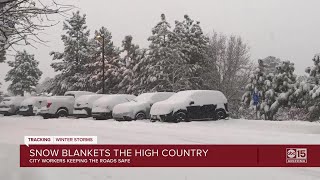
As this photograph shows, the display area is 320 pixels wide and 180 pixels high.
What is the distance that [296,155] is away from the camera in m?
7.65

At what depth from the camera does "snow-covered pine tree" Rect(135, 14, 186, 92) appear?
4512cm

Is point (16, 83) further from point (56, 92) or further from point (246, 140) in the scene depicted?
point (246, 140)

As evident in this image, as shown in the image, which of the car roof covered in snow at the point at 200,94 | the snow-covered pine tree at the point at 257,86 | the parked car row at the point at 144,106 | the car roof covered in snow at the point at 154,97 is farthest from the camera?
the snow-covered pine tree at the point at 257,86

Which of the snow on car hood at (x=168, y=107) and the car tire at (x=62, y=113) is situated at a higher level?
the snow on car hood at (x=168, y=107)

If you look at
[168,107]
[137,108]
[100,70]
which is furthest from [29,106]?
[100,70]

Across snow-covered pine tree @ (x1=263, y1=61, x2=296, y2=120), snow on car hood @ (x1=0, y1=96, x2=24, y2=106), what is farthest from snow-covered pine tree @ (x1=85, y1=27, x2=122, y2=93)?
snow-covered pine tree @ (x1=263, y1=61, x2=296, y2=120)

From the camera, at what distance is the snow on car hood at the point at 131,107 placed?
2074 centimetres

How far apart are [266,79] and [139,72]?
18909mm

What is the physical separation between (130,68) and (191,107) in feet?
102

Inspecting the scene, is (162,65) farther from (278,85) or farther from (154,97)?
(154,97)

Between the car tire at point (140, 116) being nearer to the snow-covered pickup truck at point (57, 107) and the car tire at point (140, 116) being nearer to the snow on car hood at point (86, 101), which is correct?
the snow on car hood at point (86, 101)

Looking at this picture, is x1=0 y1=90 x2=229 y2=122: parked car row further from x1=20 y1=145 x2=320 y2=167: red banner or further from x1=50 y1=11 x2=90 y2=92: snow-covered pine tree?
x1=50 y1=11 x2=90 y2=92: snow-covered pine tree

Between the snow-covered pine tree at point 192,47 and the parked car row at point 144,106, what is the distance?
870 inches

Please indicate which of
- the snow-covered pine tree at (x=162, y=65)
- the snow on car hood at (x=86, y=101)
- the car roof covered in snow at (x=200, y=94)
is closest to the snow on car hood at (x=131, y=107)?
the car roof covered in snow at (x=200, y=94)
